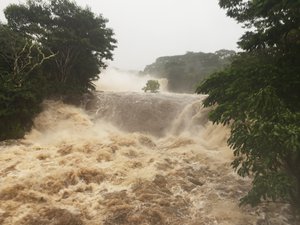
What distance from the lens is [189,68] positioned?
51.5 meters

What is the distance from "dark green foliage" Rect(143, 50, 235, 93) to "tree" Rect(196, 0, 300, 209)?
27.6 m

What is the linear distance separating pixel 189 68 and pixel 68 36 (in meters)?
31.6

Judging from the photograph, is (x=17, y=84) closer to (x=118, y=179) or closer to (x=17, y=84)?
(x=17, y=84)

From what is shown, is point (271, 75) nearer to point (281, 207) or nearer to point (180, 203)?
point (281, 207)

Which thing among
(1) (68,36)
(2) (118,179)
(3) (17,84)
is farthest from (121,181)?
(1) (68,36)

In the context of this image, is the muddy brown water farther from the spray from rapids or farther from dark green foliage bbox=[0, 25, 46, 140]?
dark green foliage bbox=[0, 25, 46, 140]

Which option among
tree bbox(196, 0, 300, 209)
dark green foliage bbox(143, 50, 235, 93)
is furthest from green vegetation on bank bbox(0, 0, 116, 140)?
dark green foliage bbox(143, 50, 235, 93)

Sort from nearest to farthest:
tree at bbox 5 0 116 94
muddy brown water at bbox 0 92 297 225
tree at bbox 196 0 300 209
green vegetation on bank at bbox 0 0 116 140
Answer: tree at bbox 196 0 300 209 → muddy brown water at bbox 0 92 297 225 → green vegetation on bank at bbox 0 0 116 140 → tree at bbox 5 0 116 94

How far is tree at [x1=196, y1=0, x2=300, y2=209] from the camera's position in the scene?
22.8ft

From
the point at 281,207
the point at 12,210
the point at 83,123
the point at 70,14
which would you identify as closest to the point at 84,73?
the point at 70,14

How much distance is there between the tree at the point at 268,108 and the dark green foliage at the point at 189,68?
27.6 m

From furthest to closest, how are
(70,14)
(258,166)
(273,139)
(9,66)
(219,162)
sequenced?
(70,14), (9,66), (219,162), (258,166), (273,139)

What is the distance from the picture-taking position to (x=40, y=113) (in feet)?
60.8

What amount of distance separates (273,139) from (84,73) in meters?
19.0
